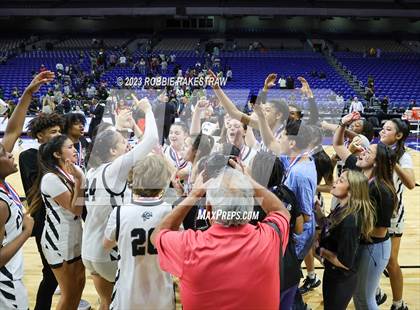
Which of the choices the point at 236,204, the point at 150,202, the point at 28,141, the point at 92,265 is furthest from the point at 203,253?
the point at 28,141

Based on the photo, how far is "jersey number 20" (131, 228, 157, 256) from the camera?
2.30 m

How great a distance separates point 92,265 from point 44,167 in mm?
687

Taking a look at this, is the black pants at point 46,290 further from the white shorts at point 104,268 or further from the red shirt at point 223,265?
the red shirt at point 223,265

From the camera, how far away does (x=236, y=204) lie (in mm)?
1817

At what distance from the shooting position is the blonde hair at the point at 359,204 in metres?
2.75

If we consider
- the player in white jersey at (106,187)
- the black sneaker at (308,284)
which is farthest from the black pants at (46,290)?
the black sneaker at (308,284)

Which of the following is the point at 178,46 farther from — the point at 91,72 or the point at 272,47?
the point at 91,72

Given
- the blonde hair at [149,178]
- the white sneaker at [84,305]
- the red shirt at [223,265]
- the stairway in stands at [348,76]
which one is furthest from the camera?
the stairway in stands at [348,76]

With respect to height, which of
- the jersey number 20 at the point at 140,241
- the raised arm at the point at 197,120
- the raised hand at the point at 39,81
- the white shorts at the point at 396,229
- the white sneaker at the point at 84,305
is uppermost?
the raised hand at the point at 39,81

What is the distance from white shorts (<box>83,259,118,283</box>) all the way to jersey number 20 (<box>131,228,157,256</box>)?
58 centimetres

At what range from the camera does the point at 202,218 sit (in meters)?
2.88

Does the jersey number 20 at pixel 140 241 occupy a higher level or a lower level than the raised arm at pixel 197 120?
lower

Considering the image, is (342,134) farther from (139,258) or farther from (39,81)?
(39,81)

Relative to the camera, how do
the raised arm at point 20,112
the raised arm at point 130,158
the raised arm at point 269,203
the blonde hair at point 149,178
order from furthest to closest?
the raised arm at point 20,112 → the raised arm at point 130,158 → the blonde hair at point 149,178 → the raised arm at point 269,203
